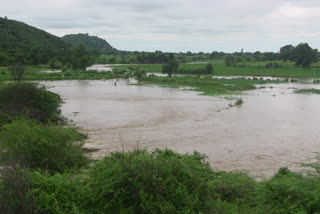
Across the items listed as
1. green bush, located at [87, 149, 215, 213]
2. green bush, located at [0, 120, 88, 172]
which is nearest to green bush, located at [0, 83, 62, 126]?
green bush, located at [0, 120, 88, 172]

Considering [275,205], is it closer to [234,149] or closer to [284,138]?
[234,149]

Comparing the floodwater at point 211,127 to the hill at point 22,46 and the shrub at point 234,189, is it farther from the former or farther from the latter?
the hill at point 22,46

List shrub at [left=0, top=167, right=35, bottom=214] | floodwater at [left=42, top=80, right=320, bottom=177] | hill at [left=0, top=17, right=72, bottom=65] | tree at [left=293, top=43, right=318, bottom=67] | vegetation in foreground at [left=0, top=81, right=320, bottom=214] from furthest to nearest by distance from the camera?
tree at [left=293, top=43, right=318, bottom=67]
hill at [left=0, top=17, right=72, bottom=65]
floodwater at [left=42, top=80, right=320, bottom=177]
vegetation in foreground at [left=0, top=81, right=320, bottom=214]
shrub at [left=0, top=167, right=35, bottom=214]

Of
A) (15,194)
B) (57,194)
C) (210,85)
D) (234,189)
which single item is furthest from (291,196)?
(210,85)

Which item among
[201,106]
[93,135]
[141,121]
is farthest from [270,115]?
[93,135]

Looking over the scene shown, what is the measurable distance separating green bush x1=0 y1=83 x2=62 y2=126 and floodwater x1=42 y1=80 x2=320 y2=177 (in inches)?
84.4

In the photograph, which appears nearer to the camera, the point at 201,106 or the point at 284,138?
the point at 284,138

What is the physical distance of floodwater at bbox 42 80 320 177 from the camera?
13.4 m

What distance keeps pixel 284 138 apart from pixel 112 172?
41.5 ft

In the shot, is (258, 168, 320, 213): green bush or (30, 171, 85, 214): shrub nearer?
(30, 171, 85, 214): shrub

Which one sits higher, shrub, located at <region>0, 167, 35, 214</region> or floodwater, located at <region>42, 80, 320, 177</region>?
shrub, located at <region>0, 167, 35, 214</region>

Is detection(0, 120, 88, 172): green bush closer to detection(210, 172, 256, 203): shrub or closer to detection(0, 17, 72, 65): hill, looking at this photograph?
detection(210, 172, 256, 203): shrub

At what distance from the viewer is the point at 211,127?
18703 mm

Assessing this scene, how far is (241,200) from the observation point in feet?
23.8
